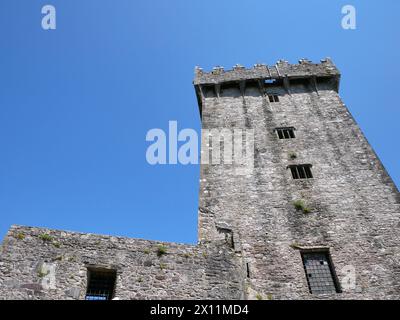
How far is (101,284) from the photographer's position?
35.9ft

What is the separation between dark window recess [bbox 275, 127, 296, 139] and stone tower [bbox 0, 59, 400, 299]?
84 mm

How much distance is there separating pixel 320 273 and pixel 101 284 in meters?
7.62

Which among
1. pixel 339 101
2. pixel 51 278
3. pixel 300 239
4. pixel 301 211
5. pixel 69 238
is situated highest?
pixel 339 101

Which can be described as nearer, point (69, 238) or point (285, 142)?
point (69, 238)

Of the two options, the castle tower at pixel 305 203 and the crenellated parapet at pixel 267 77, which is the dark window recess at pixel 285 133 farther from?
the crenellated parapet at pixel 267 77

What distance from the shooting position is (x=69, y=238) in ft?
37.6

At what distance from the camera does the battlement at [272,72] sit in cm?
2531


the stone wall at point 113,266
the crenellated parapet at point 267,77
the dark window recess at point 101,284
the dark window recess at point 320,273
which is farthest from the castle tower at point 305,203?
the dark window recess at point 101,284

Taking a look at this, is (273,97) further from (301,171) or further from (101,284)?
(101,284)

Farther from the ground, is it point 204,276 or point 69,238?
point 69,238
